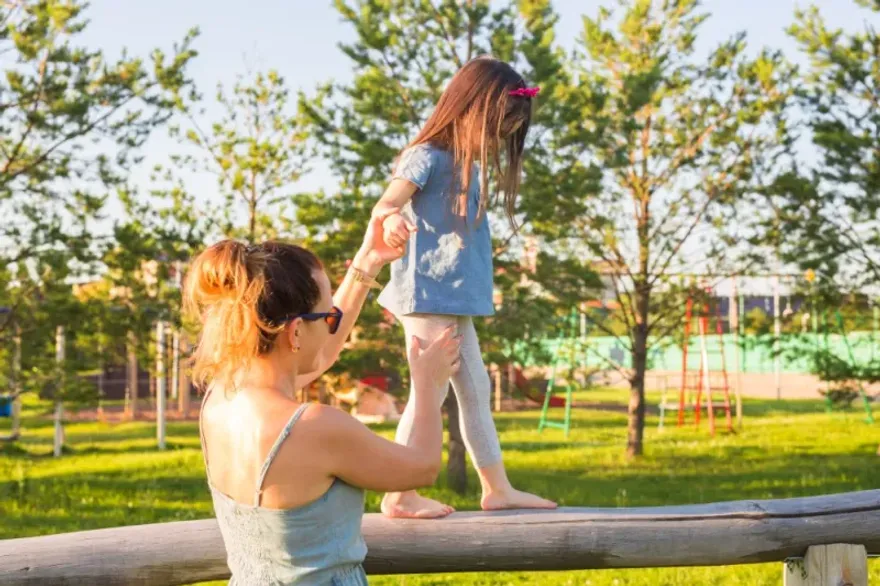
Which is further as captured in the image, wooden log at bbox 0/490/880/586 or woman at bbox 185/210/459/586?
wooden log at bbox 0/490/880/586

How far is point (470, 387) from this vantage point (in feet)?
12.6

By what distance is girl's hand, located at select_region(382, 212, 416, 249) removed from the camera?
10.5ft

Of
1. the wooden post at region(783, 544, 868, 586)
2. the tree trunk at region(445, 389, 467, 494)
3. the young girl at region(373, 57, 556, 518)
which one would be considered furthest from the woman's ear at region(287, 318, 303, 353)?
the tree trunk at region(445, 389, 467, 494)

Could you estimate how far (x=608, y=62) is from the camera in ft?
41.6

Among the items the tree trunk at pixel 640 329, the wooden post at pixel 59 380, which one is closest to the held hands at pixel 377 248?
the wooden post at pixel 59 380

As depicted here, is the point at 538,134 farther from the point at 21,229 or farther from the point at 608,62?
the point at 21,229

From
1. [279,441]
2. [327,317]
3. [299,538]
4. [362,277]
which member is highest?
[362,277]

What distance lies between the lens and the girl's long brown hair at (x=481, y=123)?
12.2ft

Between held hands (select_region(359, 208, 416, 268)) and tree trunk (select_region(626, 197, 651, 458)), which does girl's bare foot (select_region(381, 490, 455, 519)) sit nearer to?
held hands (select_region(359, 208, 416, 268))

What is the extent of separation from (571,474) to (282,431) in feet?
31.1

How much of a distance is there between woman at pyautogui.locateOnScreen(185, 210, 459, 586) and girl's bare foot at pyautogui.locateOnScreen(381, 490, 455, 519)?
83cm

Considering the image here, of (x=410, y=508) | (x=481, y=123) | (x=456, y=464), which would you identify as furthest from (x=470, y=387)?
(x=456, y=464)

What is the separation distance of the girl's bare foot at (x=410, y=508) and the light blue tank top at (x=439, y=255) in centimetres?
66

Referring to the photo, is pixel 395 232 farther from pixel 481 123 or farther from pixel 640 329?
pixel 640 329
